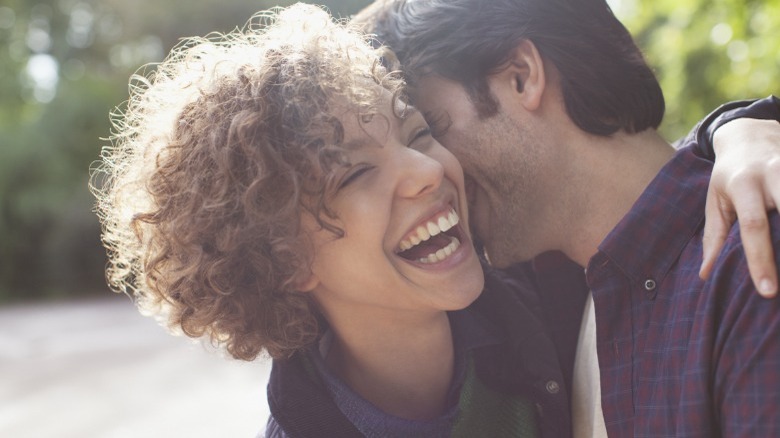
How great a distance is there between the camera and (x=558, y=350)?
2379 mm

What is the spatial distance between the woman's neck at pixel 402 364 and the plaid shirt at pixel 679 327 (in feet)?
1.68

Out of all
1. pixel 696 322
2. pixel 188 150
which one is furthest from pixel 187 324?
pixel 696 322

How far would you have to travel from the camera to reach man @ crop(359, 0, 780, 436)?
1.96 m

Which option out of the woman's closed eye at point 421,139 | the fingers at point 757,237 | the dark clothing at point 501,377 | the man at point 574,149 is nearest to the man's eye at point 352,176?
A: the woman's closed eye at point 421,139

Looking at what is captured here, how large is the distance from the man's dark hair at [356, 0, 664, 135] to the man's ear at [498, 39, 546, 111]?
2cm

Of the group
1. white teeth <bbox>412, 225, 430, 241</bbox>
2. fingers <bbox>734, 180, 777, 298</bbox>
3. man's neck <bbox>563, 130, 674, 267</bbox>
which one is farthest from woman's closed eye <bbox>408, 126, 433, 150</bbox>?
fingers <bbox>734, 180, 777, 298</bbox>

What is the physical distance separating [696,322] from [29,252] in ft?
46.1

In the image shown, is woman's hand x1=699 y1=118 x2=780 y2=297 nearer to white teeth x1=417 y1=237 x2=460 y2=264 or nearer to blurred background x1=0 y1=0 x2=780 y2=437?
white teeth x1=417 y1=237 x2=460 y2=264

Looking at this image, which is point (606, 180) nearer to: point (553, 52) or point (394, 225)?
point (553, 52)

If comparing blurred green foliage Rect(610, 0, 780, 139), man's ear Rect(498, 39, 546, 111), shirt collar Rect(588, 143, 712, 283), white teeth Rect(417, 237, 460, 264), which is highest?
man's ear Rect(498, 39, 546, 111)

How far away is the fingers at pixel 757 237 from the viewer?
1.56 m

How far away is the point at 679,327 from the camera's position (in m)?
1.78

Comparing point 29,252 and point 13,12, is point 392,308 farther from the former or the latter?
point 13,12

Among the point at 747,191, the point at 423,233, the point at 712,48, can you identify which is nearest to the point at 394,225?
the point at 423,233
